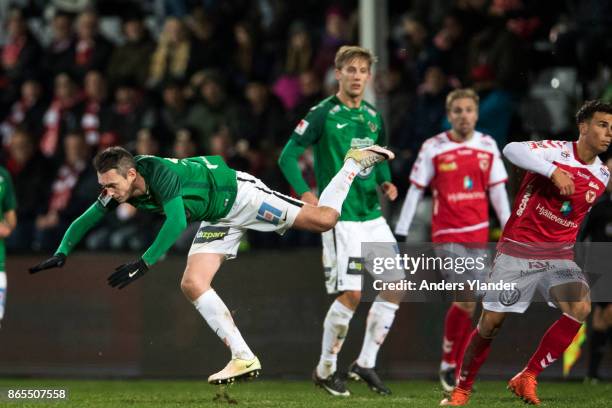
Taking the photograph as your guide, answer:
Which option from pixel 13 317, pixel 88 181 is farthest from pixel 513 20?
pixel 13 317

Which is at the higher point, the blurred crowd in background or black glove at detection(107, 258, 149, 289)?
the blurred crowd in background

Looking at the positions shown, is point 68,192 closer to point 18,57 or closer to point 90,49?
point 90,49

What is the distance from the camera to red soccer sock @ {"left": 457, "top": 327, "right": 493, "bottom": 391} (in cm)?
838

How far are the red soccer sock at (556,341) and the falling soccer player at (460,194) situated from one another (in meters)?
1.47

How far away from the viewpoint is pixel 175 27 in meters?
14.8

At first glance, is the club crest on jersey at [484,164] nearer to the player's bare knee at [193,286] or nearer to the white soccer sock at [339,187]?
the white soccer sock at [339,187]

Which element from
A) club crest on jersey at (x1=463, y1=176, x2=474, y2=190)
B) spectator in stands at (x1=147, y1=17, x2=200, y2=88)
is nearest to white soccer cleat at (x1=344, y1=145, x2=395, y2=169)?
club crest on jersey at (x1=463, y1=176, x2=474, y2=190)

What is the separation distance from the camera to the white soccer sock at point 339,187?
880cm

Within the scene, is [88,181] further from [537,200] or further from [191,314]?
[537,200]

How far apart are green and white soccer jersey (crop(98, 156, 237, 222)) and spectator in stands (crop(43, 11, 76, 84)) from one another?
751cm

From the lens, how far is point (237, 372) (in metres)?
8.23

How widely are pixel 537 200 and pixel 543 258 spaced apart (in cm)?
39

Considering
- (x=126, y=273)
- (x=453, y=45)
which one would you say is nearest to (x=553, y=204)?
(x=126, y=273)

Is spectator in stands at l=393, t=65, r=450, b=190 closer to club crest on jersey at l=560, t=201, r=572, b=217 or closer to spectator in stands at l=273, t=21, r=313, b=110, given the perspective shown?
spectator in stands at l=273, t=21, r=313, b=110
